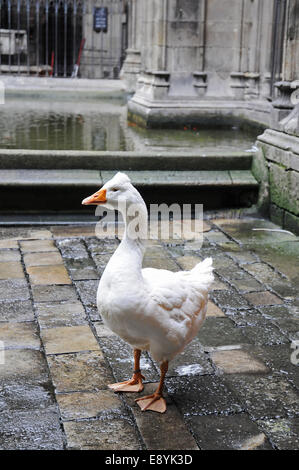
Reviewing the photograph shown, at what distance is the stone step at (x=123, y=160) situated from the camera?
6352 mm

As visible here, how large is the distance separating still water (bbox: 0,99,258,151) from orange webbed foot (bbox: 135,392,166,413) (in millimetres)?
4800

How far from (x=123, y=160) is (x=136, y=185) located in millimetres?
412

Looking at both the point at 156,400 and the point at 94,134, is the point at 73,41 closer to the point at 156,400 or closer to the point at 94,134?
the point at 94,134

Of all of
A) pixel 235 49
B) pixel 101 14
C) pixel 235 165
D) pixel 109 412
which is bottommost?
pixel 109 412

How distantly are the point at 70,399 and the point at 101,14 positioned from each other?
18158 mm

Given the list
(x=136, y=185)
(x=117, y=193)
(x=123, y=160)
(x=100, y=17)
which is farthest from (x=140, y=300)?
(x=100, y=17)

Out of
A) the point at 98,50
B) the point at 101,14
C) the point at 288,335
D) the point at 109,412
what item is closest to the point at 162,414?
the point at 109,412

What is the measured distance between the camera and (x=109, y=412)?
2934mm

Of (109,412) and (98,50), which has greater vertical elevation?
(98,50)

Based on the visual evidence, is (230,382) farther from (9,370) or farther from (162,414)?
(9,370)

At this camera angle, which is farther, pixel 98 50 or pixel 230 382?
pixel 98 50

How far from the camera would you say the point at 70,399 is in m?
3.02
